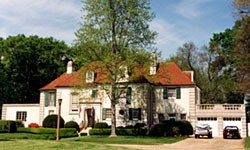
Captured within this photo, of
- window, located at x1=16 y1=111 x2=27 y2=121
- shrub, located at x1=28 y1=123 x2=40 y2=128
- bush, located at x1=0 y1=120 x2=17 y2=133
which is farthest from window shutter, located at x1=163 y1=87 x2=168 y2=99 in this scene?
window, located at x1=16 y1=111 x2=27 y2=121

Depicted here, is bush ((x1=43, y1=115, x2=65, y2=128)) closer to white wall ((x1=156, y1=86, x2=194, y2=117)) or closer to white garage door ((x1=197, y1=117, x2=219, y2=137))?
white wall ((x1=156, y1=86, x2=194, y2=117))

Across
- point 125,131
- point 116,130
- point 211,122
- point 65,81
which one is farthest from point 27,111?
point 211,122

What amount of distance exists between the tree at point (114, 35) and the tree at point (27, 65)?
25752mm

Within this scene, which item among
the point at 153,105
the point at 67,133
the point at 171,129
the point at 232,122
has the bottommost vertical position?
the point at 67,133

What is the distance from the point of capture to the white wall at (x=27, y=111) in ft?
154

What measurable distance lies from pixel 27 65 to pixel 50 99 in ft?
50.0

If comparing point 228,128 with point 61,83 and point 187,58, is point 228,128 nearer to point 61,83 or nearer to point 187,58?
point 61,83

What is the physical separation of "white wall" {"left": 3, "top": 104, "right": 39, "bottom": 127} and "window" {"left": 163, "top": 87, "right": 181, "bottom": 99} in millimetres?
16927

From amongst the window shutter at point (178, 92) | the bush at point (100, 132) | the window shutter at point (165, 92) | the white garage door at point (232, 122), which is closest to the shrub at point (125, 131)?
the bush at point (100, 132)

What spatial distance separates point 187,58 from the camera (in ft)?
198

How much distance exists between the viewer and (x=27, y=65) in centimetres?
5969

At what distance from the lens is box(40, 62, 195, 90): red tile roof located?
117 ft

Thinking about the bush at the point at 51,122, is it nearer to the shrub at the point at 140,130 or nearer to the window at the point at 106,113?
the window at the point at 106,113

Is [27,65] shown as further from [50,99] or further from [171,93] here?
[171,93]
